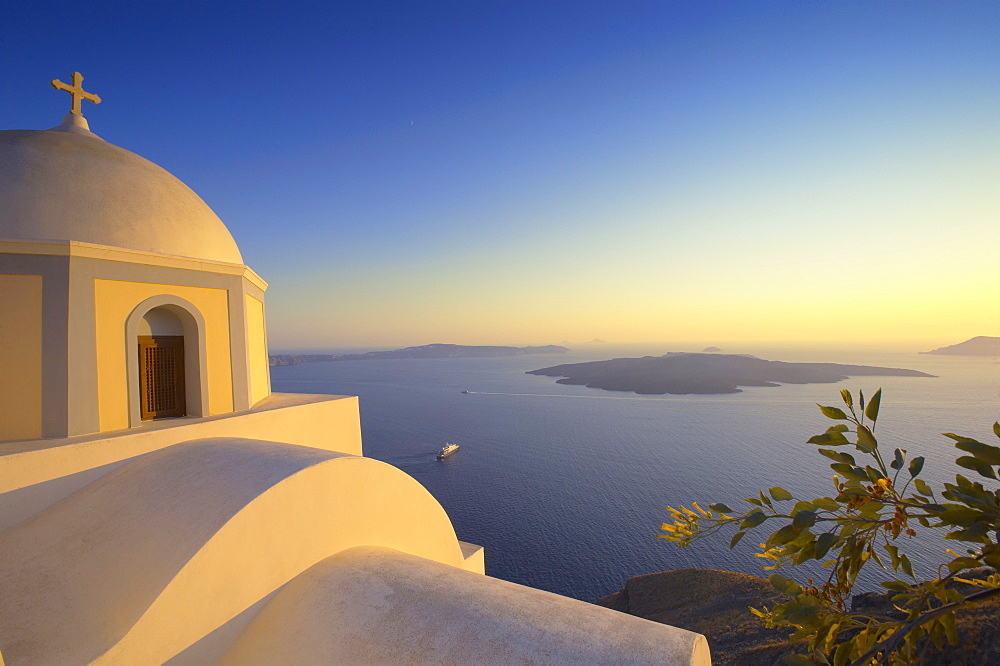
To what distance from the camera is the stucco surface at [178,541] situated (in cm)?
340

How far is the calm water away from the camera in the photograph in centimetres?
2775

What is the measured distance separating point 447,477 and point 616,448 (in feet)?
55.9

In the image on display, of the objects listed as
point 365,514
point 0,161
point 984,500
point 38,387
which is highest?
point 0,161

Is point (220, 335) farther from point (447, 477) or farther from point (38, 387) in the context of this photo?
point (447, 477)

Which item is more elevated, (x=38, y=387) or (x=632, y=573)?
(x=38, y=387)

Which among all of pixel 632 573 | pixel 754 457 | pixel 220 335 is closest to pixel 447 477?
pixel 632 573

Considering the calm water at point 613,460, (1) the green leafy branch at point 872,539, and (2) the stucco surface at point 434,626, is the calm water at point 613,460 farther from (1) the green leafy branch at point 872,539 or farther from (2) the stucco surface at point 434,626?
(1) the green leafy branch at point 872,539

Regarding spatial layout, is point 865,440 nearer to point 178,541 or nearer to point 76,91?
point 178,541

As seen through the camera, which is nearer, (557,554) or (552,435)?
(557,554)

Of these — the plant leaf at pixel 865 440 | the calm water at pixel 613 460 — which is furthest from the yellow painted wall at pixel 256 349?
the calm water at pixel 613 460

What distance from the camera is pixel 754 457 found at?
41.2m

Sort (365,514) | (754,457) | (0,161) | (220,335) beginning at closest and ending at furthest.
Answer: (365,514), (0,161), (220,335), (754,457)

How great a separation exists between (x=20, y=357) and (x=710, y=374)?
98.8 m

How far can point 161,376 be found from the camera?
6.48 meters
